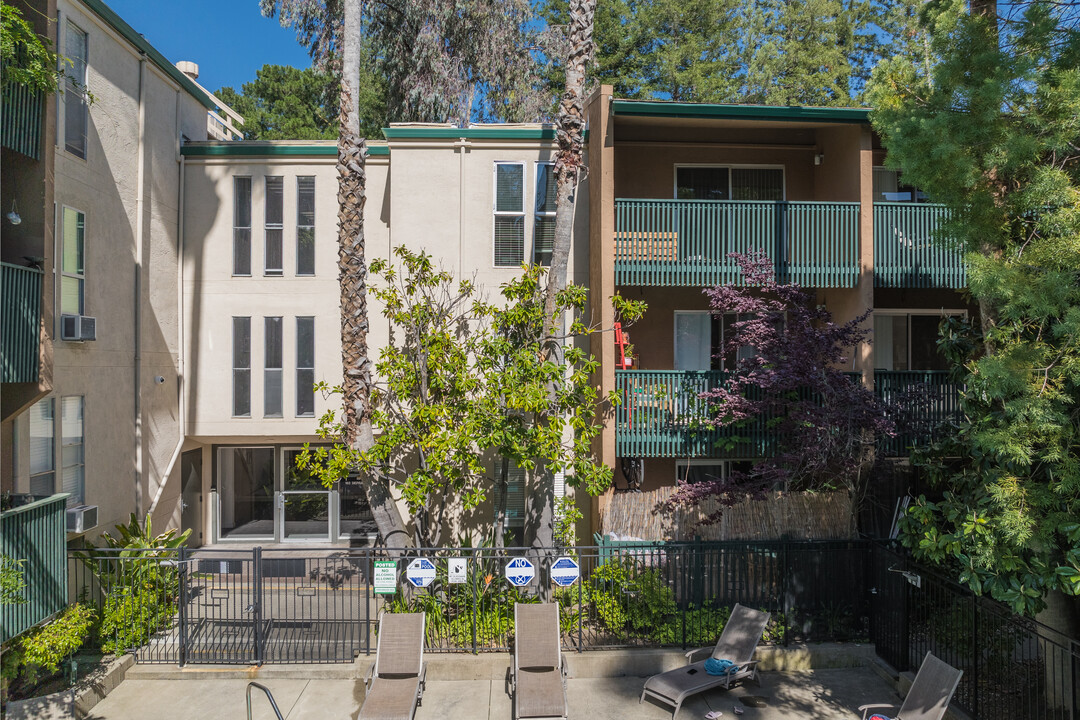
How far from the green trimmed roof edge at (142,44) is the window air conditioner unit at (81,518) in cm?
751

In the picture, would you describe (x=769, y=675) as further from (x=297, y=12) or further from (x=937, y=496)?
(x=297, y=12)

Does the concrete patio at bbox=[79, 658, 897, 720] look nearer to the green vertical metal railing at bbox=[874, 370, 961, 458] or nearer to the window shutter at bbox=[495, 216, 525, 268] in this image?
the green vertical metal railing at bbox=[874, 370, 961, 458]

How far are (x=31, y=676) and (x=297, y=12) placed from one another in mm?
19828

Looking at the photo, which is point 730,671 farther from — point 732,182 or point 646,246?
point 732,182

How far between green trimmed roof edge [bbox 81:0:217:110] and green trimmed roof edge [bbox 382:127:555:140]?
160 inches

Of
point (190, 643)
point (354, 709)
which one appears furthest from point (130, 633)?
point (354, 709)

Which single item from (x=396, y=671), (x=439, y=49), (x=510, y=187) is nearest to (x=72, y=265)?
(x=510, y=187)

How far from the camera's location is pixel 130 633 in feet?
33.2

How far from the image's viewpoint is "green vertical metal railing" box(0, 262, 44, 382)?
8078 millimetres

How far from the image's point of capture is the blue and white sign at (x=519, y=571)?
10.2m

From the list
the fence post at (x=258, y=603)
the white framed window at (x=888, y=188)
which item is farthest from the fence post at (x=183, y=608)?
the white framed window at (x=888, y=188)

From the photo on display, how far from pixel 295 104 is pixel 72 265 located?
23814 millimetres

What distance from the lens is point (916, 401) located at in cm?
1198

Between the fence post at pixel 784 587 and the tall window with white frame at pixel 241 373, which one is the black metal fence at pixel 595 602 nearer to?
the fence post at pixel 784 587
